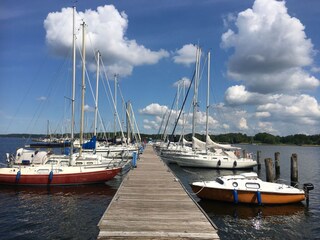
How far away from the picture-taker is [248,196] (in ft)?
58.6

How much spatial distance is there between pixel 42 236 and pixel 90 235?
1.97m

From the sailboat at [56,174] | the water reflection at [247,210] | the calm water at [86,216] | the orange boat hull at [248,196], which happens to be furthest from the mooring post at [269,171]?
the sailboat at [56,174]

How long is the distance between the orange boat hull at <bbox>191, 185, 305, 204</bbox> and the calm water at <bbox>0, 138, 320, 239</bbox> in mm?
350

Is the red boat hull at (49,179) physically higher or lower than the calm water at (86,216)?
higher

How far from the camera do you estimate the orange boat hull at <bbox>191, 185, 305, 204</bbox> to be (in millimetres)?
17875

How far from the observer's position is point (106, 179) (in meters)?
24.5

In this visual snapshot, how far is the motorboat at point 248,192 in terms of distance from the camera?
58.6ft

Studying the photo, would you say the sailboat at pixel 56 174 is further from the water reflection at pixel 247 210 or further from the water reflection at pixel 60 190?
the water reflection at pixel 247 210

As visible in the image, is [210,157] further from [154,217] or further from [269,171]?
[154,217]

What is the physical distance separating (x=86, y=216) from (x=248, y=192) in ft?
29.5

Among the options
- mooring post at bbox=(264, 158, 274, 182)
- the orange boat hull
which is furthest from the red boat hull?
mooring post at bbox=(264, 158, 274, 182)

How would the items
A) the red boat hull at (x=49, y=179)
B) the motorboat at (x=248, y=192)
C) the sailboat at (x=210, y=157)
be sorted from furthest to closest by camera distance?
the sailboat at (x=210, y=157) → the red boat hull at (x=49, y=179) → the motorboat at (x=248, y=192)

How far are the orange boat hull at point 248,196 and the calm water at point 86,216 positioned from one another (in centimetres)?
35

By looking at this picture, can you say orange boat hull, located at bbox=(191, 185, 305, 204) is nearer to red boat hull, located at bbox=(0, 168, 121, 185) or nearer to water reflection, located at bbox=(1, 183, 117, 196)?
water reflection, located at bbox=(1, 183, 117, 196)
